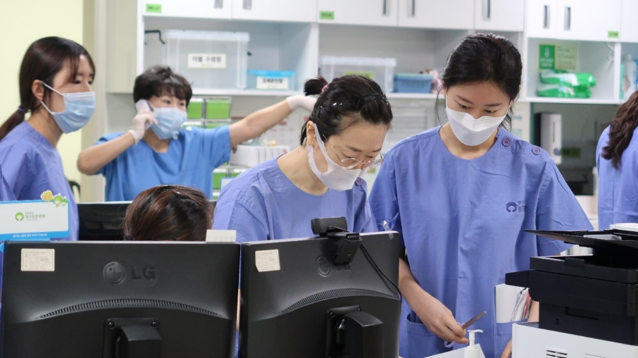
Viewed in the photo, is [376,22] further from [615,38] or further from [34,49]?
[34,49]

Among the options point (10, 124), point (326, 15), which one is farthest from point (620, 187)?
point (10, 124)

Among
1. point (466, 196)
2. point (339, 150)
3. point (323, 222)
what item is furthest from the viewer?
point (466, 196)

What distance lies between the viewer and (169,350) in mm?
1086

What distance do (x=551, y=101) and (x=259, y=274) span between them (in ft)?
11.1

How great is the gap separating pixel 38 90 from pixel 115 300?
160 cm

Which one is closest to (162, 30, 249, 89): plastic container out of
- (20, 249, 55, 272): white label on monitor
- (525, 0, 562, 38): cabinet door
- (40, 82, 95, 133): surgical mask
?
(40, 82, 95, 133): surgical mask

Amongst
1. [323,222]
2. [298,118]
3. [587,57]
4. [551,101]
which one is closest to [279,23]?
[298,118]

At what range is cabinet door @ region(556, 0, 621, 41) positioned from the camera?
13.5 ft

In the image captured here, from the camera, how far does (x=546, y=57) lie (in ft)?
14.3

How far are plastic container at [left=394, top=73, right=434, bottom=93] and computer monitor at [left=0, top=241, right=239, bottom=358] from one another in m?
2.92

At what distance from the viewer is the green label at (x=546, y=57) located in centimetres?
435

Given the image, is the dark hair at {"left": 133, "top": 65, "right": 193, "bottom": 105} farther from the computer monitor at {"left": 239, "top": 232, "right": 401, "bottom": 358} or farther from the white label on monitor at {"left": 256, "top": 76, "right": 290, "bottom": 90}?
the computer monitor at {"left": 239, "top": 232, "right": 401, "bottom": 358}

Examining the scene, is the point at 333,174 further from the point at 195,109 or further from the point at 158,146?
the point at 195,109

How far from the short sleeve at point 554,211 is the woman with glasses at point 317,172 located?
0.42 metres
